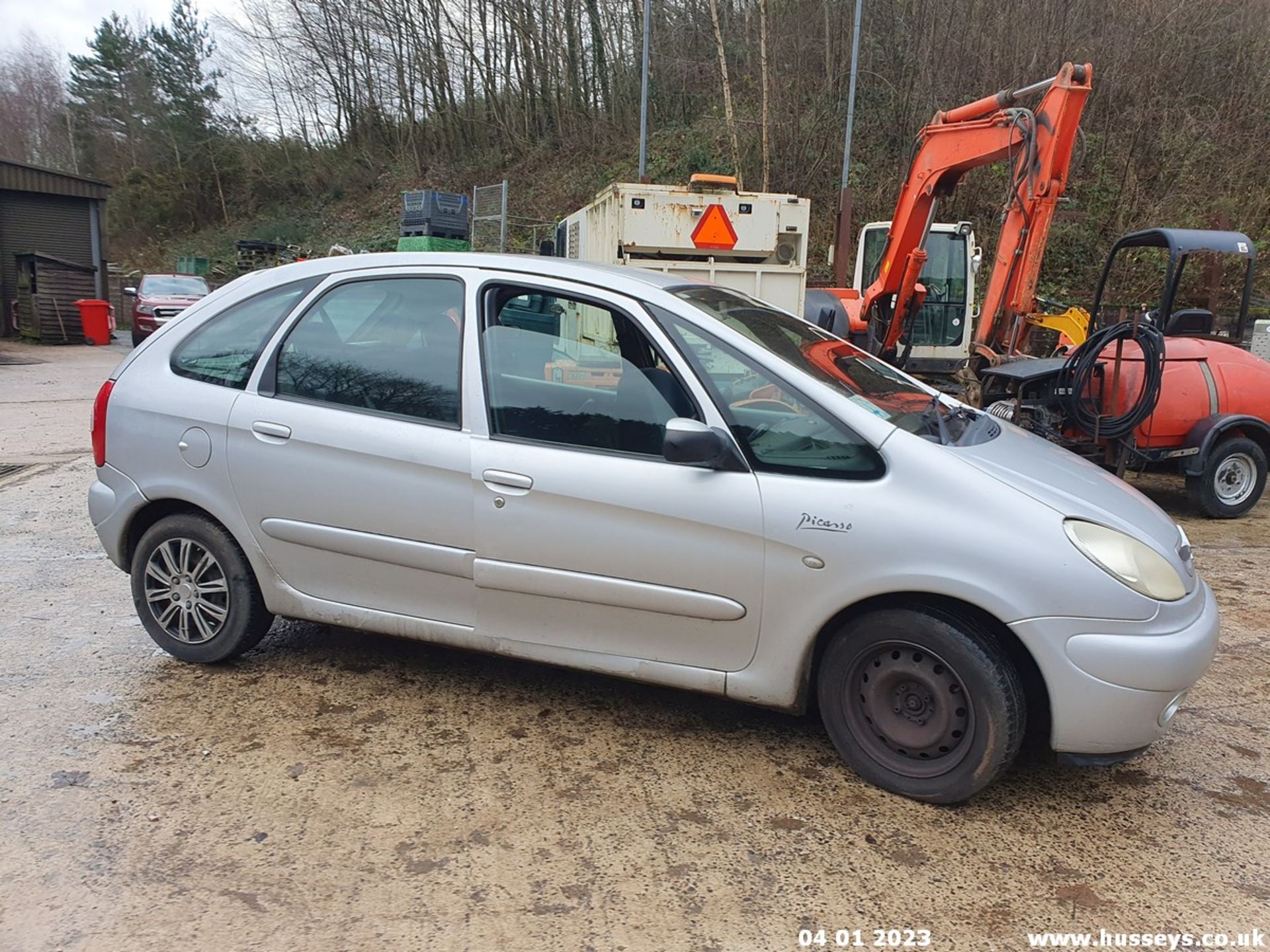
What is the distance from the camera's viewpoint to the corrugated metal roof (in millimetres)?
22453

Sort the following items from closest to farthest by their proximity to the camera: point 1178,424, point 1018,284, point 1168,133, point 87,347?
point 1178,424 < point 1018,284 < point 1168,133 < point 87,347

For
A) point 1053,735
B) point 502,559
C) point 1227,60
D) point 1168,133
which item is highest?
point 1227,60

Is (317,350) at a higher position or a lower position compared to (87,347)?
higher

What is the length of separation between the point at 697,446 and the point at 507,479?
75cm

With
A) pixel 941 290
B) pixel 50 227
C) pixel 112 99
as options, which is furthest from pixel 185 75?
pixel 941 290

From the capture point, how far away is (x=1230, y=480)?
711cm

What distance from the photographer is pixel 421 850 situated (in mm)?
2758

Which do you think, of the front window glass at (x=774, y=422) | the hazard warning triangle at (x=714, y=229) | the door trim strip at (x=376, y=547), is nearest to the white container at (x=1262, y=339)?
the hazard warning triangle at (x=714, y=229)

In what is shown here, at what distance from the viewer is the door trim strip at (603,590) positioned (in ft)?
10.1

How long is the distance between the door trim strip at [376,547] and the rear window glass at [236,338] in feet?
2.16

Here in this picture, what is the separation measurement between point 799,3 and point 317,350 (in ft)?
74.1

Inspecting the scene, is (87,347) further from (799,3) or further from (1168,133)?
(1168,133)

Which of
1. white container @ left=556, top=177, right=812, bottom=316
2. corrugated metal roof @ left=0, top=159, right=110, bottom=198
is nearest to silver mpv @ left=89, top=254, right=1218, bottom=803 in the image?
white container @ left=556, top=177, right=812, bottom=316

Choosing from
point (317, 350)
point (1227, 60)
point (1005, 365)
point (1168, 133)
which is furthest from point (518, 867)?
point (1227, 60)
